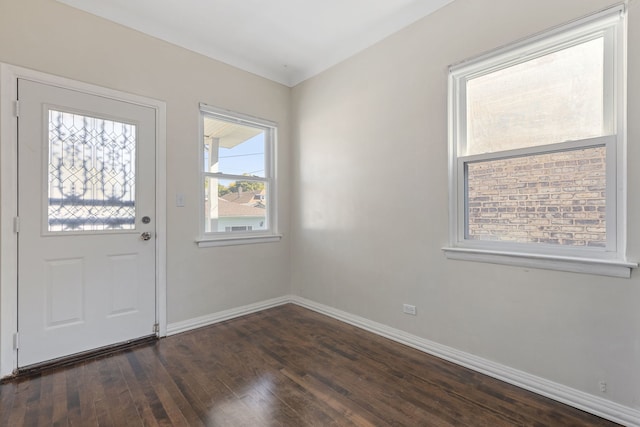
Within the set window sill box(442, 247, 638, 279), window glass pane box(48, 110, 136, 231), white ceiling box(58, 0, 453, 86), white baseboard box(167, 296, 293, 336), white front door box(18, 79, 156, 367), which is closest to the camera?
window sill box(442, 247, 638, 279)

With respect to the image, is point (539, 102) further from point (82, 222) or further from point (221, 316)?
point (82, 222)

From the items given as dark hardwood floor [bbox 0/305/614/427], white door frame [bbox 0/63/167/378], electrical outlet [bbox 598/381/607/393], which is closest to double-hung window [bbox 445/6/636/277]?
electrical outlet [bbox 598/381/607/393]

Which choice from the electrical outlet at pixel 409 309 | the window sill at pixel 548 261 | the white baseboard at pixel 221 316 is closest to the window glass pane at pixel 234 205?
the white baseboard at pixel 221 316

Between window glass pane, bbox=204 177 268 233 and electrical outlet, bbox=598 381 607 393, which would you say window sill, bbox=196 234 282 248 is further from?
electrical outlet, bbox=598 381 607 393

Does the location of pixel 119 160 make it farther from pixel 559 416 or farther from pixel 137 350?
pixel 559 416

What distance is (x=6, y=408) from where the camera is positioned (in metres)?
1.83

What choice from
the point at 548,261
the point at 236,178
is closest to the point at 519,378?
the point at 548,261

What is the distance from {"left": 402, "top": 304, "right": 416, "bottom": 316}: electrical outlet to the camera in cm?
267

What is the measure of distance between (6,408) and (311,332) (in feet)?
7.03

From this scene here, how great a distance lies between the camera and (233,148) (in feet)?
11.5

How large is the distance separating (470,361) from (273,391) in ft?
4.84

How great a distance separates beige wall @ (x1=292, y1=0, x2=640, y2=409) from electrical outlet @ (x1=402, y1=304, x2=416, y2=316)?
0.15ft

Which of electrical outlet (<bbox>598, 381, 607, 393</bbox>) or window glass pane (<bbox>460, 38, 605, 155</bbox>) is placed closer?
electrical outlet (<bbox>598, 381, 607, 393</bbox>)

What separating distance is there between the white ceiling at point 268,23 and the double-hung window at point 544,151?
904 millimetres
